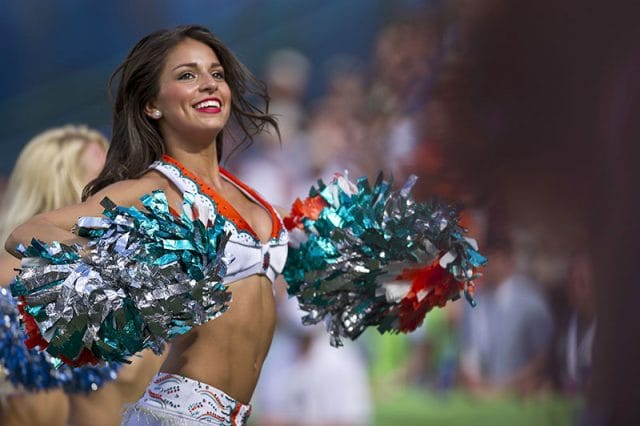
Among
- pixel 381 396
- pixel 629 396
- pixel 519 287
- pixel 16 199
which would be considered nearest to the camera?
pixel 629 396

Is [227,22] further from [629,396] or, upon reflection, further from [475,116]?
[629,396]

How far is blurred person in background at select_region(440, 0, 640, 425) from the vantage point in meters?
4.72

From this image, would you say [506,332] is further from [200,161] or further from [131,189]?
[131,189]

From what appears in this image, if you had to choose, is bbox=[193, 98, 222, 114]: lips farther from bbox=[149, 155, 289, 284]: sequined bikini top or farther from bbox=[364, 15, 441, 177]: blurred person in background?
bbox=[364, 15, 441, 177]: blurred person in background

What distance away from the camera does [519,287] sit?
6.03 meters

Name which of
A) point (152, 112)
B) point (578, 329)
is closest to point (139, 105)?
point (152, 112)

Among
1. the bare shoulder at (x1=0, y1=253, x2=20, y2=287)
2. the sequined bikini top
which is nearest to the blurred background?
the sequined bikini top

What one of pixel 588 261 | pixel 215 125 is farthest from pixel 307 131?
pixel 215 125

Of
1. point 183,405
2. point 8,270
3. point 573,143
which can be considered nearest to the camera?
point 183,405

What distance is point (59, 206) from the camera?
4.84 m

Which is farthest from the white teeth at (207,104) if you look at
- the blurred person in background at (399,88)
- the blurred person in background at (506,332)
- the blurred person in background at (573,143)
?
the blurred person in background at (399,88)

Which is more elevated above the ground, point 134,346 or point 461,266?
point 461,266

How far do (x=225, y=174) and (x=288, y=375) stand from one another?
10.9ft

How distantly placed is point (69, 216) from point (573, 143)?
8.38 ft
